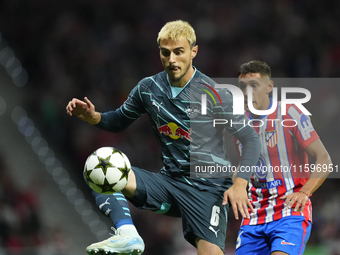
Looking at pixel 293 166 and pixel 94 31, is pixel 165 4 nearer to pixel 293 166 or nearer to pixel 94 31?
pixel 94 31

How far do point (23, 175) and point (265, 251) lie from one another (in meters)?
6.38

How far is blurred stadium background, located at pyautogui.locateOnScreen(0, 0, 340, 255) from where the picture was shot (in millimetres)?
8352

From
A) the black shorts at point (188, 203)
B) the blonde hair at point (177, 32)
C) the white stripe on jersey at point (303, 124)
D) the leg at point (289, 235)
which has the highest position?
the blonde hair at point (177, 32)

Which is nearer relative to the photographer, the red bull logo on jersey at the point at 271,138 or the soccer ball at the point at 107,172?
the soccer ball at the point at 107,172

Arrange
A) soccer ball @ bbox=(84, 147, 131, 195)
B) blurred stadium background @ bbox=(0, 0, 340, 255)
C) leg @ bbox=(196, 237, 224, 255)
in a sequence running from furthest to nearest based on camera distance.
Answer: blurred stadium background @ bbox=(0, 0, 340, 255) → leg @ bbox=(196, 237, 224, 255) → soccer ball @ bbox=(84, 147, 131, 195)

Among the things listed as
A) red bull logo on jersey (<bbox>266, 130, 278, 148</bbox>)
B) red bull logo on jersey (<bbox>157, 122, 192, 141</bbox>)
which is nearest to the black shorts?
red bull logo on jersey (<bbox>157, 122, 192, 141</bbox>)

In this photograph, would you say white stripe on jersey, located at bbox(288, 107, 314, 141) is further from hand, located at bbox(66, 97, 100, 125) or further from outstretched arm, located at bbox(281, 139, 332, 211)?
hand, located at bbox(66, 97, 100, 125)

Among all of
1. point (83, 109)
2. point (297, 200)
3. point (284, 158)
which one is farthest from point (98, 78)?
point (297, 200)

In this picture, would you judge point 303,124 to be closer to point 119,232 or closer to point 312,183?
point 312,183

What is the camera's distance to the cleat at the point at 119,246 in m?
3.38

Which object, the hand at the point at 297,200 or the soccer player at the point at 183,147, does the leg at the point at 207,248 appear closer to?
the soccer player at the point at 183,147

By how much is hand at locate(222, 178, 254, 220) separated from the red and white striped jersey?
635mm

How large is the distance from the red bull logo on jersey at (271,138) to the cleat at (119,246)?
159 cm

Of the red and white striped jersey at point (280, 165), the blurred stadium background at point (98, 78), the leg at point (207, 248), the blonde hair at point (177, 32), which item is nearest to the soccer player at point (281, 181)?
the red and white striped jersey at point (280, 165)
